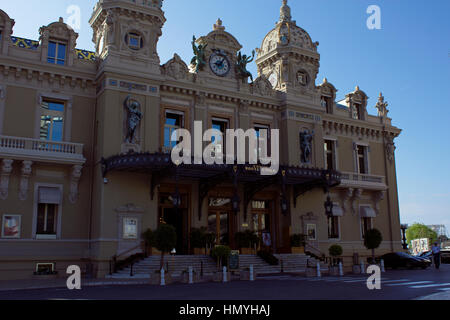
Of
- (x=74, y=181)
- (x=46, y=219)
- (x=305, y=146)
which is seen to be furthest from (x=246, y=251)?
(x=46, y=219)

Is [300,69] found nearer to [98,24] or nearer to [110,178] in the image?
[98,24]

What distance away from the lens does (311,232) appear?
32062 mm

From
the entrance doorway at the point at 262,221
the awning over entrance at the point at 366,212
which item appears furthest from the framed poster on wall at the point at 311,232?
the awning over entrance at the point at 366,212

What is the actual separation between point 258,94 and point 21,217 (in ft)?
55.9

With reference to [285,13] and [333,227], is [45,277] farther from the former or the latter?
[285,13]

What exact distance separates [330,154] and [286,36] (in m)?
9.73

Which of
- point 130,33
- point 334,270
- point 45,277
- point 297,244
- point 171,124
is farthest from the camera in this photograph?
point 297,244

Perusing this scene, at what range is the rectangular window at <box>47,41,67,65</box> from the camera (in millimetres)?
27219

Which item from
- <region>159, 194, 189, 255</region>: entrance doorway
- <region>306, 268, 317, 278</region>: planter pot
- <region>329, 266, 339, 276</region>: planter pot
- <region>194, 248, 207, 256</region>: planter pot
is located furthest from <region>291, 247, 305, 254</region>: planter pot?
<region>159, 194, 189, 255</region>: entrance doorway

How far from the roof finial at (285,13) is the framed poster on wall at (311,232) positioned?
15.9m

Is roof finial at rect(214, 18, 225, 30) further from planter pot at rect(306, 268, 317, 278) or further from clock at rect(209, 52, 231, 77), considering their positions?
planter pot at rect(306, 268, 317, 278)

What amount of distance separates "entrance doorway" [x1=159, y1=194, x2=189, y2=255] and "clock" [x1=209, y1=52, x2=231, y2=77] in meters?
8.75

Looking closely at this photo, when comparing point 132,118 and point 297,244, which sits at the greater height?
point 132,118

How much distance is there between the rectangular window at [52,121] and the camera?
26.5m
